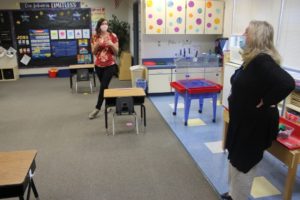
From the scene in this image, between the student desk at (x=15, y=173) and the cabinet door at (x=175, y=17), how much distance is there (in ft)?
14.2

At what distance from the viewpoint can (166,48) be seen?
6047 mm

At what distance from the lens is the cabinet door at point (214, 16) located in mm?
5605

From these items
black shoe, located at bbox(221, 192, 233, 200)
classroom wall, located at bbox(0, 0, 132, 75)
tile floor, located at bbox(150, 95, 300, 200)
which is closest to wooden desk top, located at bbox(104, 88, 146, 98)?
tile floor, located at bbox(150, 95, 300, 200)

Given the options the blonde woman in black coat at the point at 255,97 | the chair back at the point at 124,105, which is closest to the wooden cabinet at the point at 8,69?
the chair back at the point at 124,105

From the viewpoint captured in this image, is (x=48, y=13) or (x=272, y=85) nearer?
(x=272, y=85)

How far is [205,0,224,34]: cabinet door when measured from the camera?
5605 mm

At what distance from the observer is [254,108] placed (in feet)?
5.75

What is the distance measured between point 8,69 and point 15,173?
22.4 ft

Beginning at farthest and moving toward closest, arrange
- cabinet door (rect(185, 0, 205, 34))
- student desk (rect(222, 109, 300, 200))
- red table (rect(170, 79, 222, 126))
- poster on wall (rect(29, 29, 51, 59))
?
poster on wall (rect(29, 29, 51, 59)) < cabinet door (rect(185, 0, 205, 34)) < red table (rect(170, 79, 222, 126)) < student desk (rect(222, 109, 300, 200))

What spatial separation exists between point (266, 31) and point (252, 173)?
1012 millimetres

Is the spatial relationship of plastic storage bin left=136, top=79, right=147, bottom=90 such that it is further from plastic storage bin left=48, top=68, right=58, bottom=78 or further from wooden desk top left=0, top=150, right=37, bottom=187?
wooden desk top left=0, top=150, right=37, bottom=187

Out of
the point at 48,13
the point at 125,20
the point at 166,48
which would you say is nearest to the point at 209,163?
the point at 166,48

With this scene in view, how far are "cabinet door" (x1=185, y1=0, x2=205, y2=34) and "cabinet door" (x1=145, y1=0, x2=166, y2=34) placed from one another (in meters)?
0.53

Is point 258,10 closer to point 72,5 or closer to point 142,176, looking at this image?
point 142,176
